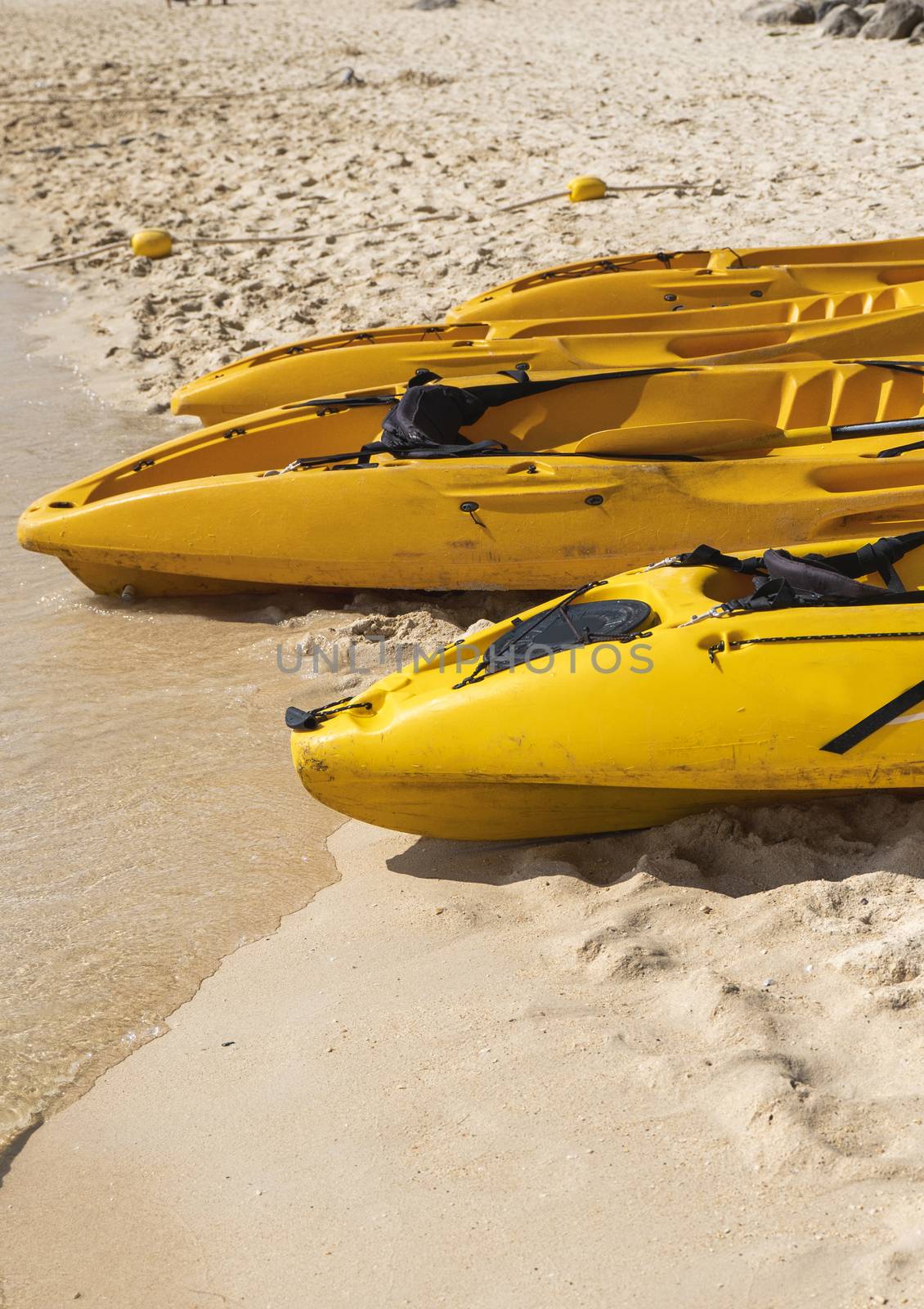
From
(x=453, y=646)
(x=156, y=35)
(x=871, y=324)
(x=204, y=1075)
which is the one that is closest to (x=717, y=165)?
(x=871, y=324)

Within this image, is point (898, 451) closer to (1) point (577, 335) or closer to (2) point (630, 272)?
(1) point (577, 335)

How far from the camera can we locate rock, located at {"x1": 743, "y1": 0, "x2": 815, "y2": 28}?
1234cm

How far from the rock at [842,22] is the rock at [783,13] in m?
0.55

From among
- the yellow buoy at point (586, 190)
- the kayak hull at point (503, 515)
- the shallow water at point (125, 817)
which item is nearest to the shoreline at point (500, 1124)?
the shallow water at point (125, 817)

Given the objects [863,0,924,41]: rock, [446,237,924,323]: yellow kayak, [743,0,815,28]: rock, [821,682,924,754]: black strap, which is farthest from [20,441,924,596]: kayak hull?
[743,0,815,28]: rock

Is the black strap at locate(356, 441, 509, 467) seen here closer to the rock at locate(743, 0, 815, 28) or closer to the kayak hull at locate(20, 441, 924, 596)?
the kayak hull at locate(20, 441, 924, 596)

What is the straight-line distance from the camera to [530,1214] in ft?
6.79

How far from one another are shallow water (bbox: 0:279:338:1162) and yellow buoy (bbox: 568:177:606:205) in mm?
4679

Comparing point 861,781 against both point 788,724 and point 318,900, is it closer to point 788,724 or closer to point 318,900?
point 788,724

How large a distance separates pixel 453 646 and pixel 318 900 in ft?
2.40

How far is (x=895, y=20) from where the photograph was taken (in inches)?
440

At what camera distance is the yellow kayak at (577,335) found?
507cm

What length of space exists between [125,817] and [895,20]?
10960 mm

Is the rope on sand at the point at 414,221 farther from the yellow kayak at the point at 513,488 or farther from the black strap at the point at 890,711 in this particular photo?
the black strap at the point at 890,711
